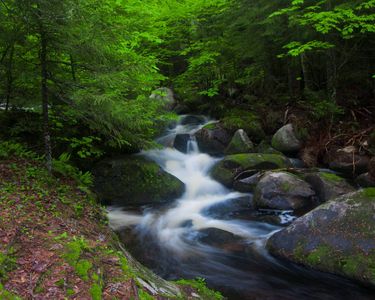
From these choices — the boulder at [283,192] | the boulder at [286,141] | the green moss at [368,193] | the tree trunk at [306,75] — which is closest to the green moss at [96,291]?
the green moss at [368,193]

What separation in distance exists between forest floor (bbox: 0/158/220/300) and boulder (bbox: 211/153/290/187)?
6.02 metres

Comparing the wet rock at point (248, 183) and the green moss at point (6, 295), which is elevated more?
the wet rock at point (248, 183)

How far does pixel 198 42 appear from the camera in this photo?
16.2 meters

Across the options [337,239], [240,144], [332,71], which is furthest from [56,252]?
[332,71]

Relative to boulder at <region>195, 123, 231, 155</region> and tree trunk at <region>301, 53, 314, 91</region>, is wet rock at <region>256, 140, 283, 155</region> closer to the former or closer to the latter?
boulder at <region>195, 123, 231, 155</region>

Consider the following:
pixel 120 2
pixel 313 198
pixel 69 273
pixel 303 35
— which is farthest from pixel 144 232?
pixel 303 35

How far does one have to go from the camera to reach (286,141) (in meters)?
13.0

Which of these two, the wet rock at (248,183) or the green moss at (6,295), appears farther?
the wet rock at (248,183)

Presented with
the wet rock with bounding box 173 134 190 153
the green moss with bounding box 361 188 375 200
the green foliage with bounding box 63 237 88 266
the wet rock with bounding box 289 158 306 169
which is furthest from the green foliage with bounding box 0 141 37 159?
the wet rock with bounding box 289 158 306 169

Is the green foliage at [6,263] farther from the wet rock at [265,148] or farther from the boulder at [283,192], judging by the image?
the wet rock at [265,148]

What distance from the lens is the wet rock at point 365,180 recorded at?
33.3ft

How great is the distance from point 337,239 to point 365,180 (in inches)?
176

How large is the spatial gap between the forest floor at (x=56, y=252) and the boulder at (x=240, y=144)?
801 centimetres

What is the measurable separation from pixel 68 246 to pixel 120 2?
7.81 metres
